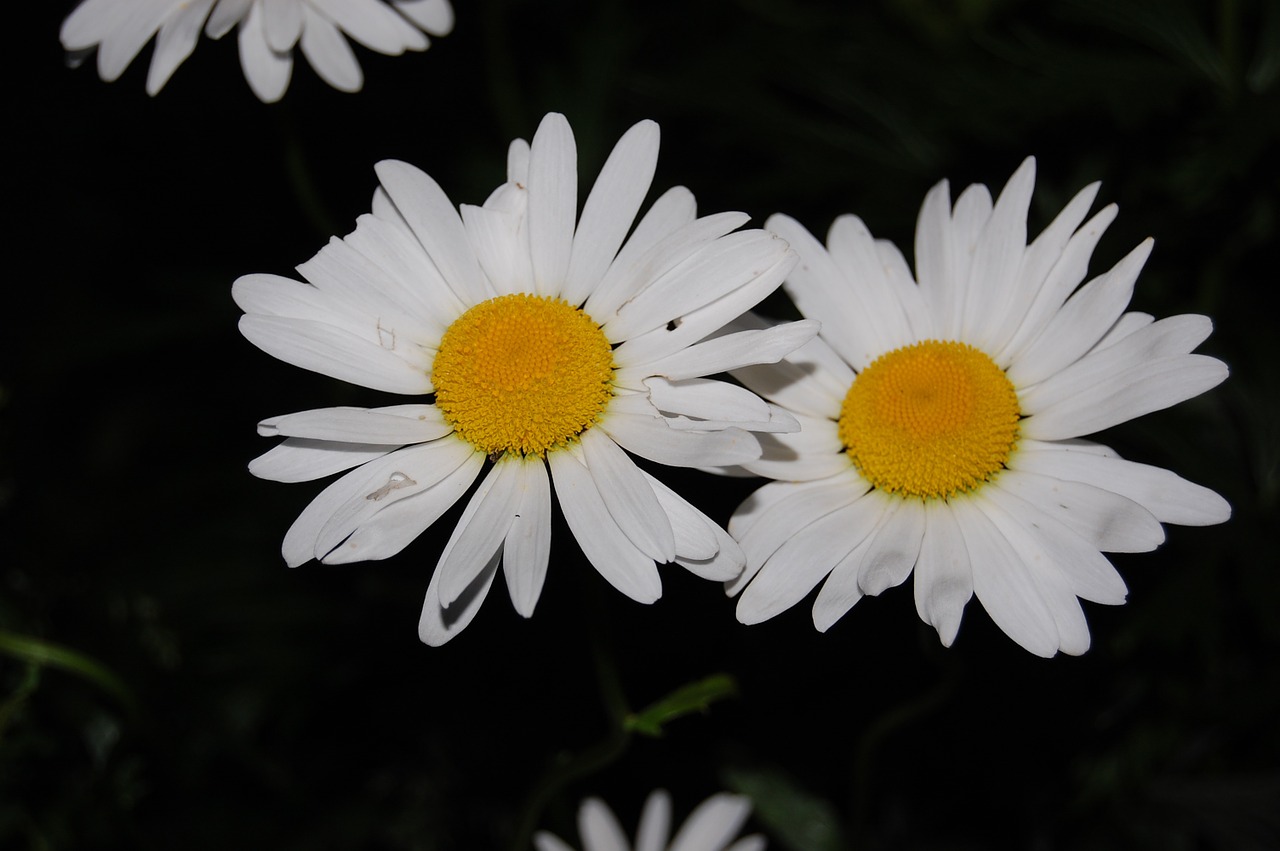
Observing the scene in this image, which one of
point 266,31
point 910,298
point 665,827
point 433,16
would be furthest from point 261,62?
point 665,827

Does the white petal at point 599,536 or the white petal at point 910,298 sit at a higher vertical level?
the white petal at point 910,298

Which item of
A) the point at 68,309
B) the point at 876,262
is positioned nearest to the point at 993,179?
the point at 876,262

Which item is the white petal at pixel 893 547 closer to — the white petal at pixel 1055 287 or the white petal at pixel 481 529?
the white petal at pixel 1055 287

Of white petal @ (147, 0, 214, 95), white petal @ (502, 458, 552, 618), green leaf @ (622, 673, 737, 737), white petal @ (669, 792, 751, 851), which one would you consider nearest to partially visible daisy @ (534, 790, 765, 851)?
white petal @ (669, 792, 751, 851)

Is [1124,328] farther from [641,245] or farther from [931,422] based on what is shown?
[641,245]

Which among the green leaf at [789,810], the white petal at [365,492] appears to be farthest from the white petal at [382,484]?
the green leaf at [789,810]

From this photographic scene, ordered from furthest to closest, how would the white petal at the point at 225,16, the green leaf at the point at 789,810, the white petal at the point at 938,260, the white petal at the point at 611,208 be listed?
the green leaf at the point at 789,810 → the white petal at the point at 225,16 → the white petal at the point at 938,260 → the white petal at the point at 611,208
